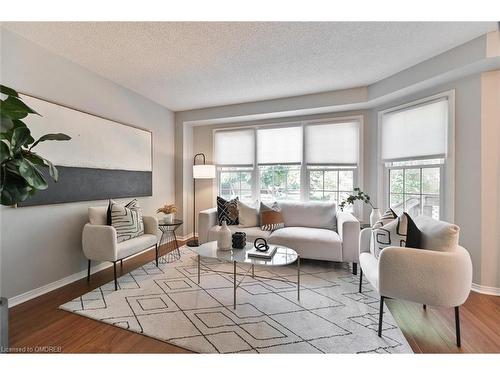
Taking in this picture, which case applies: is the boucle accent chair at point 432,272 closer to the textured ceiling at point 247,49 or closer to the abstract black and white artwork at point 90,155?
the textured ceiling at point 247,49

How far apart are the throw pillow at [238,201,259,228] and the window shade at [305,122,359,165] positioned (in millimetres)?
1309

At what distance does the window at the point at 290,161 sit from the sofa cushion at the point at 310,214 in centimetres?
48

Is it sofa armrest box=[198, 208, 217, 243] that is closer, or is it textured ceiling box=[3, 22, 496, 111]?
textured ceiling box=[3, 22, 496, 111]

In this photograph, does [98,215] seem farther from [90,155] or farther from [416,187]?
[416,187]

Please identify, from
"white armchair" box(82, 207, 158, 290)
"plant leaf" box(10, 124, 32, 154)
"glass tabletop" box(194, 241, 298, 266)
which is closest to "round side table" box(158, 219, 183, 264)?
"white armchair" box(82, 207, 158, 290)

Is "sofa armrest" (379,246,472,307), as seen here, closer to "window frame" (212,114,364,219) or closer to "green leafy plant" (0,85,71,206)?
"window frame" (212,114,364,219)

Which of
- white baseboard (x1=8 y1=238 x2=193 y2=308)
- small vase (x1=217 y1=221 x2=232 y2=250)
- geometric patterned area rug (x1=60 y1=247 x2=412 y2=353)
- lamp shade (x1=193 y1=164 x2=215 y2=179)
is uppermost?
lamp shade (x1=193 y1=164 x2=215 y2=179)

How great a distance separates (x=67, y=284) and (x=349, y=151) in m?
4.15

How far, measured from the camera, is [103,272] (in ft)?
9.20

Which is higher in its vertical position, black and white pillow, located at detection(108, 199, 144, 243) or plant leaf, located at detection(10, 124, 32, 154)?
plant leaf, located at detection(10, 124, 32, 154)

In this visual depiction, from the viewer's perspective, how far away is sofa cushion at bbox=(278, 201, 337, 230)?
332 centimetres

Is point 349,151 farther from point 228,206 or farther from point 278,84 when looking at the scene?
point 228,206
